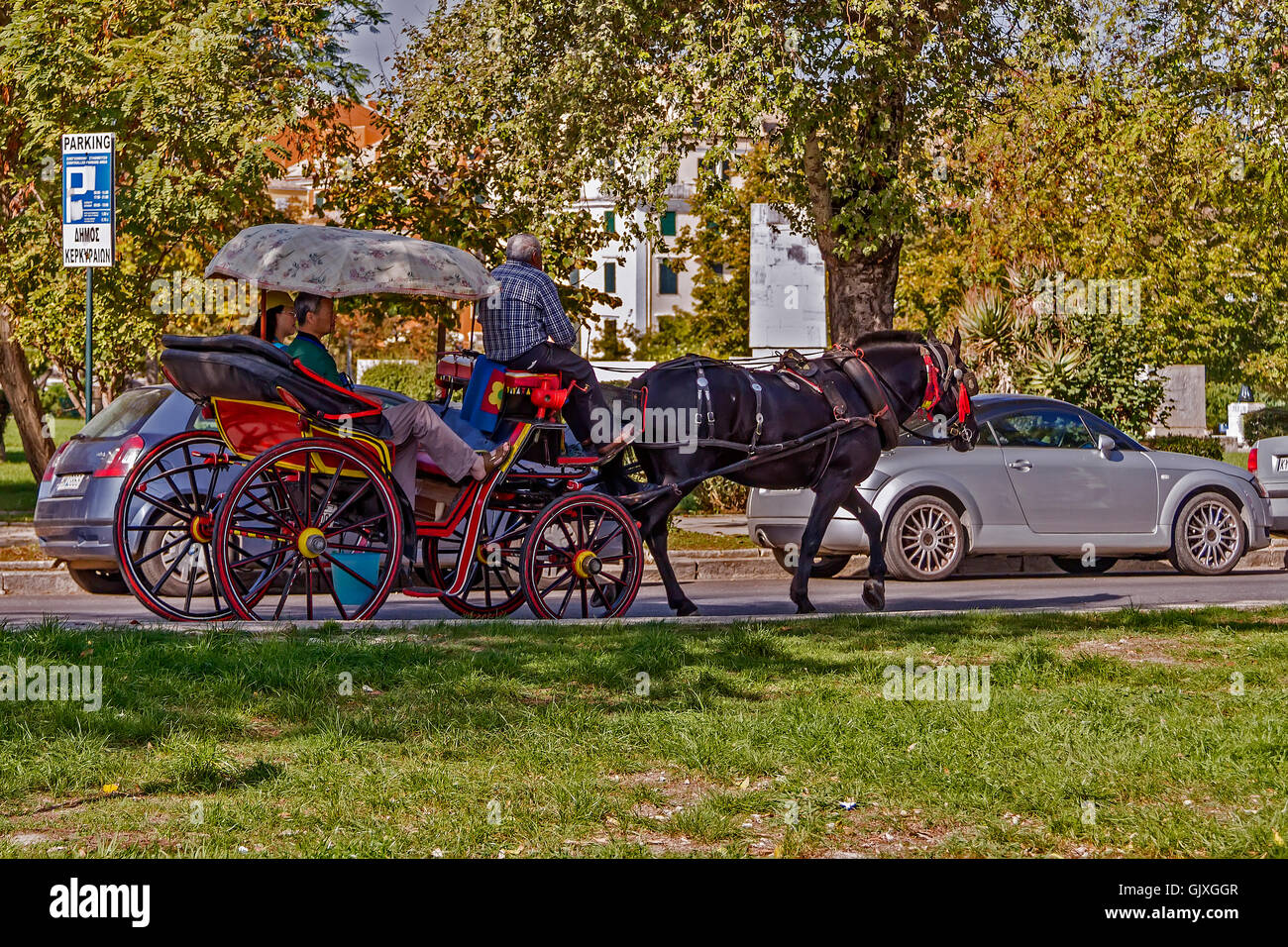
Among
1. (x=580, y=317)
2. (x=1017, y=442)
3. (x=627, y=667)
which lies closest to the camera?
(x=627, y=667)

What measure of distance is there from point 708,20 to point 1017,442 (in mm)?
5608

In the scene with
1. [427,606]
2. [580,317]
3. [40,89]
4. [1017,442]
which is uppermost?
[40,89]

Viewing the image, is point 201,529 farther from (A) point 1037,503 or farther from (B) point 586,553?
(A) point 1037,503

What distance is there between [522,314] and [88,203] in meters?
6.53

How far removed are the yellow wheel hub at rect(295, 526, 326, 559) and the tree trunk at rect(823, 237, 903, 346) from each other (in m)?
9.34

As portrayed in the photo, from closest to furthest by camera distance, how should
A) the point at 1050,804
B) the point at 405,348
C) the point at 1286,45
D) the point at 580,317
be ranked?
the point at 1050,804, the point at 1286,45, the point at 580,317, the point at 405,348

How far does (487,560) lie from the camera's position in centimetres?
1027

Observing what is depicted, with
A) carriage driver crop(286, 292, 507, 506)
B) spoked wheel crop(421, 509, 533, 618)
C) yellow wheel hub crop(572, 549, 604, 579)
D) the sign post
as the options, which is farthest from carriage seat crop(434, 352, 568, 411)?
the sign post

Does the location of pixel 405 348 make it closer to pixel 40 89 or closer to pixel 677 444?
pixel 40 89

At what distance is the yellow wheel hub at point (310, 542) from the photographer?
31.1 feet

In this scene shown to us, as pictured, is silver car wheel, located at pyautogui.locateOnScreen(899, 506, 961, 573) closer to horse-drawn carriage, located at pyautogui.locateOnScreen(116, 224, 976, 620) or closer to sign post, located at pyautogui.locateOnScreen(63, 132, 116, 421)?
horse-drawn carriage, located at pyautogui.locateOnScreen(116, 224, 976, 620)

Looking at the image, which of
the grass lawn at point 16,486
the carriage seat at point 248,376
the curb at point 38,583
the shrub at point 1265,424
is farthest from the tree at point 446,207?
the shrub at point 1265,424
